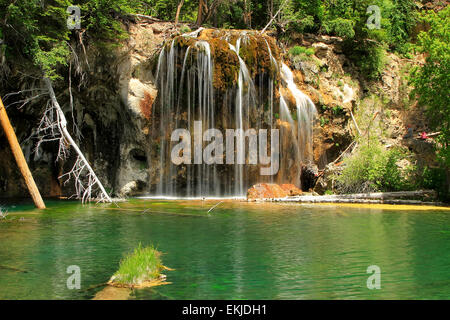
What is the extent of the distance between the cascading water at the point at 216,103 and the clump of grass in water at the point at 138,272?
15.0 metres

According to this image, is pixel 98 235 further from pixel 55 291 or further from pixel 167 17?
pixel 167 17

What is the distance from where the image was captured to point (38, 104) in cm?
2136

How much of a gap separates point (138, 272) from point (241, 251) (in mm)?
2910

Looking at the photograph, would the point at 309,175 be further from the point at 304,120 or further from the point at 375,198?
the point at 375,198

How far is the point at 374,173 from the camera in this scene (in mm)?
18938

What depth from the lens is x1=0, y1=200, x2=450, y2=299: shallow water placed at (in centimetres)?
677

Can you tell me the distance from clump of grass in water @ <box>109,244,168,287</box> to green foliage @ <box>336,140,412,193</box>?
44.2 feet

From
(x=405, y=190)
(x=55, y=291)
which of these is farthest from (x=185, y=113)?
(x=55, y=291)

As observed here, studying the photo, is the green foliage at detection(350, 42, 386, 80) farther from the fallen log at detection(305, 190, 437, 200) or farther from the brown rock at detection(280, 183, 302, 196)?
the fallen log at detection(305, 190, 437, 200)

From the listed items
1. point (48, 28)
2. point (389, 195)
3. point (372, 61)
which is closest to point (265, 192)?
point (389, 195)

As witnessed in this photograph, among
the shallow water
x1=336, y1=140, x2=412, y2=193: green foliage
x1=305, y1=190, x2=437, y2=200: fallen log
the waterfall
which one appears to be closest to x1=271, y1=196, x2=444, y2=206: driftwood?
x1=305, y1=190, x2=437, y2=200: fallen log

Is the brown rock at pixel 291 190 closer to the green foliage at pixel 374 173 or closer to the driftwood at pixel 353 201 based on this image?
the driftwood at pixel 353 201

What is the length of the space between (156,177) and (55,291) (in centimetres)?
1594

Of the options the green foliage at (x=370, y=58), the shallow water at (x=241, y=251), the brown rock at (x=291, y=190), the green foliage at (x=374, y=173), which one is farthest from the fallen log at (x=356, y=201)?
the green foliage at (x=370, y=58)
